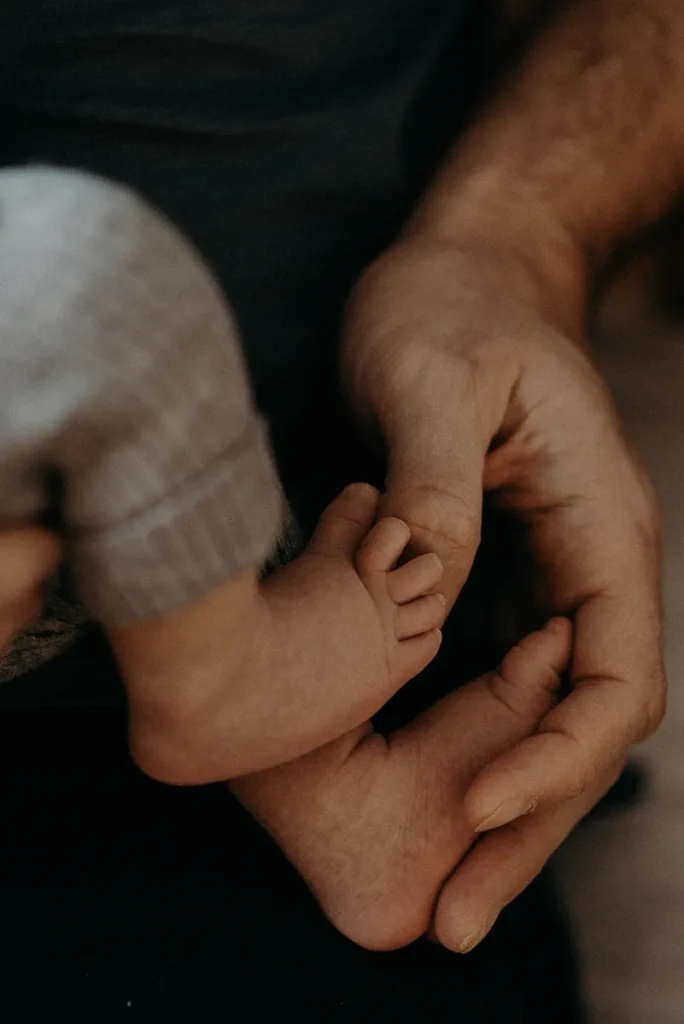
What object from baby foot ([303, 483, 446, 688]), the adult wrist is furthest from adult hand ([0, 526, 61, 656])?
the adult wrist

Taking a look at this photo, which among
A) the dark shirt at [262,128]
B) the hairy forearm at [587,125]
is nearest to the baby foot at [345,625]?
the dark shirt at [262,128]

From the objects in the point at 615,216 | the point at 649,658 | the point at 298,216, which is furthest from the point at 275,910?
the point at 615,216

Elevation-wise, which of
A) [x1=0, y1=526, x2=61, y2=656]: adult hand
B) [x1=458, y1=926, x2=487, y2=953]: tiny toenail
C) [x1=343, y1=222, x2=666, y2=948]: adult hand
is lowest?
[x1=458, y1=926, x2=487, y2=953]: tiny toenail

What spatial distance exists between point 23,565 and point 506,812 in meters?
0.24

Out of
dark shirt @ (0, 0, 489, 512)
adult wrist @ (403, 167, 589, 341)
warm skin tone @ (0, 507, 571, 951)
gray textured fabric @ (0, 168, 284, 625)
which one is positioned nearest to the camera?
gray textured fabric @ (0, 168, 284, 625)

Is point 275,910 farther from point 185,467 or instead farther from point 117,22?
point 117,22

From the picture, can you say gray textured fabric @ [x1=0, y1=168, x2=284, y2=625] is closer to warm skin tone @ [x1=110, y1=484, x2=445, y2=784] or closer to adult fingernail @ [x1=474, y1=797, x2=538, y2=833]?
warm skin tone @ [x1=110, y1=484, x2=445, y2=784]

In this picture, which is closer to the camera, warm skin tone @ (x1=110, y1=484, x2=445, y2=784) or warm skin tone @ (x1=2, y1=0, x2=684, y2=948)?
warm skin tone @ (x1=110, y1=484, x2=445, y2=784)

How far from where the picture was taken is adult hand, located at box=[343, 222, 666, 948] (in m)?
0.45

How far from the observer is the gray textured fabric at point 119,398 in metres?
0.26

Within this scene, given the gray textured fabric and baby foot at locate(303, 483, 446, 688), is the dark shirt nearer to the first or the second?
baby foot at locate(303, 483, 446, 688)

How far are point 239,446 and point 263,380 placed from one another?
234 millimetres

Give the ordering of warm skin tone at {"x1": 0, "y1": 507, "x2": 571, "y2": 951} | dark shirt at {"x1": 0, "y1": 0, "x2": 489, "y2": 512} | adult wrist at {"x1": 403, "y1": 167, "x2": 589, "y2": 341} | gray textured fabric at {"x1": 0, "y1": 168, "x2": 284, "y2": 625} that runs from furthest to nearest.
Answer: adult wrist at {"x1": 403, "y1": 167, "x2": 589, "y2": 341} < dark shirt at {"x1": 0, "y1": 0, "x2": 489, "y2": 512} < warm skin tone at {"x1": 0, "y1": 507, "x2": 571, "y2": 951} < gray textured fabric at {"x1": 0, "y1": 168, "x2": 284, "y2": 625}

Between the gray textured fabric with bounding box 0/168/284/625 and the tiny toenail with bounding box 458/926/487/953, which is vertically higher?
the gray textured fabric with bounding box 0/168/284/625
